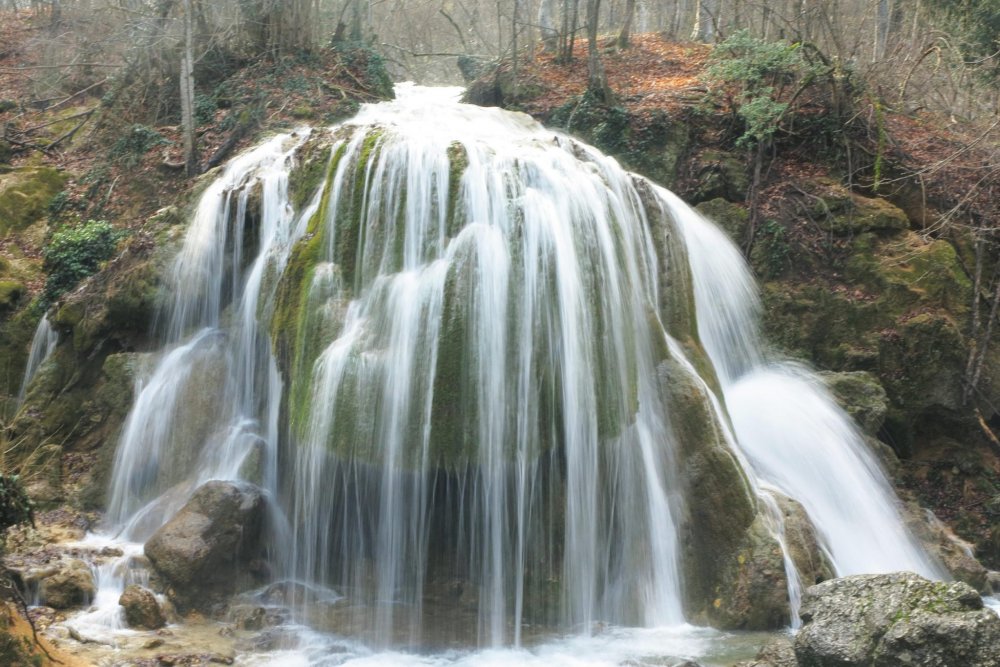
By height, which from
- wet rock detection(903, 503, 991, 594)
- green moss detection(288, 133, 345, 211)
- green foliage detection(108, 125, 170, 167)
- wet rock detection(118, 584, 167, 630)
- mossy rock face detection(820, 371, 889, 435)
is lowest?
wet rock detection(118, 584, 167, 630)

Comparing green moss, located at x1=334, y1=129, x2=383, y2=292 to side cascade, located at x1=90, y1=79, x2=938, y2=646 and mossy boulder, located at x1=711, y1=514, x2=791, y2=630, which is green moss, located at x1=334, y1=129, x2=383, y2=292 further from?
mossy boulder, located at x1=711, y1=514, x2=791, y2=630

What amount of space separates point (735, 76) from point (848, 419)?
6.63 m

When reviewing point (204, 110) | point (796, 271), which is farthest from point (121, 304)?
point (796, 271)

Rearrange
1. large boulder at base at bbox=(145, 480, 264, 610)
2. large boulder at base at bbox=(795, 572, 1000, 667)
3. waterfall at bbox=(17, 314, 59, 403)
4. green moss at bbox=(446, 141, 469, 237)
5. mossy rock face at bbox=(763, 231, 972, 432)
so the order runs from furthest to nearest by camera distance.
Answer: waterfall at bbox=(17, 314, 59, 403) → mossy rock face at bbox=(763, 231, 972, 432) → green moss at bbox=(446, 141, 469, 237) → large boulder at base at bbox=(145, 480, 264, 610) → large boulder at base at bbox=(795, 572, 1000, 667)

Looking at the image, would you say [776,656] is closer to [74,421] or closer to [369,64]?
[74,421]

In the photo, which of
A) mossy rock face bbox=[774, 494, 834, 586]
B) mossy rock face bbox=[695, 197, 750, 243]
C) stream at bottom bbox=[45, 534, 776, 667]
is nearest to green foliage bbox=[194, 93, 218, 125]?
mossy rock face bbox=[695, 197, 750, 243]

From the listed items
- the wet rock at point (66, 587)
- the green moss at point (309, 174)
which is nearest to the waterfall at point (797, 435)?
the green moss at point (309, 174)

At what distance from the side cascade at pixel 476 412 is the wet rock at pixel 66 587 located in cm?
149

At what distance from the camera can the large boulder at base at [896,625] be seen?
5.41 metres

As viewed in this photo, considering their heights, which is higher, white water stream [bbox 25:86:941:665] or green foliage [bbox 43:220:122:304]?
green foliage [bbox 43:220:122:304]

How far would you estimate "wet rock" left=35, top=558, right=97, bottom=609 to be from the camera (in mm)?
7441

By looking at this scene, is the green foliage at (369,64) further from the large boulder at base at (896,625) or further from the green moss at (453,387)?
the large boulder at base at (896,625)

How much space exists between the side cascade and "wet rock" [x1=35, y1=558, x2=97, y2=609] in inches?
58.6

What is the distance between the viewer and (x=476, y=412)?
7.80m
